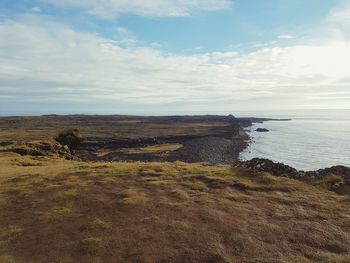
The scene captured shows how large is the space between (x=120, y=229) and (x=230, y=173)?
15.2 meters

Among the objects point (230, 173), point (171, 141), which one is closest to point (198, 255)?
point (230, 173)

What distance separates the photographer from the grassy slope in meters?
18.7

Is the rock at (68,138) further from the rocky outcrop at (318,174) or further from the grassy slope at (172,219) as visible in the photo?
the rocky outcrop at (318,174)

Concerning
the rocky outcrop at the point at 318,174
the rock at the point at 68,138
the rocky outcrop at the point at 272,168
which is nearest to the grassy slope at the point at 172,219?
the rocky outcrop at the point at 318,174

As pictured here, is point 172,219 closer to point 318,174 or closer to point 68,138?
point 318,174

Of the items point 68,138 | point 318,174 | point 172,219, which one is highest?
point 68,138

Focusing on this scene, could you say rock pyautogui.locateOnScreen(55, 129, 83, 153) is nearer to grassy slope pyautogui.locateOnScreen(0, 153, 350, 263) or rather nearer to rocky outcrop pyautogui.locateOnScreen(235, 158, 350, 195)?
grassy slope pyautogui.locateOnScreen(0, 153, 350, 263)

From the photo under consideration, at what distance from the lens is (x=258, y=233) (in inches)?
819

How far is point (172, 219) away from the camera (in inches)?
910

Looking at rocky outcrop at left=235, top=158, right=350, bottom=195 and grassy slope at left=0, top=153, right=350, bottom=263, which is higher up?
rocky outcrop at left=235, top=158, right=350, bottom=195

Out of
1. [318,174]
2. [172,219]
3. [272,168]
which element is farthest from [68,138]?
[172,219]

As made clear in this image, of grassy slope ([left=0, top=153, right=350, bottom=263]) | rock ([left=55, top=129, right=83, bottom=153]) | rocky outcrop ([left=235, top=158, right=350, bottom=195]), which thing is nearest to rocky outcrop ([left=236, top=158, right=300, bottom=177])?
rocky outcrop ([left=235, top=158, right=350, bottom=195])

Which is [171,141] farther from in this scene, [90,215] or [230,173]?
[90,215]

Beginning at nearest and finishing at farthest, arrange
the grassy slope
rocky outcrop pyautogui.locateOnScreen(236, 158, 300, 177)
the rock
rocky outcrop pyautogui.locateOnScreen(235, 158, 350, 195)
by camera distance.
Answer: the grassy slope < rocky outcrop pyautogui.locateOnScreen(235, 158, 350, 195) < rocky outcrop pyautogui.locateOnScreen(236, 158, 300, 177) < the rock
